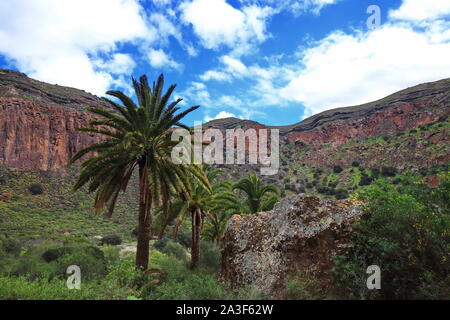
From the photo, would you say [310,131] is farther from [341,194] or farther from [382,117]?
[341,194]

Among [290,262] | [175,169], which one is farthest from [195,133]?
→ [290,262]

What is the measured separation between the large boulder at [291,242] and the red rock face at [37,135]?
5770 centimetres

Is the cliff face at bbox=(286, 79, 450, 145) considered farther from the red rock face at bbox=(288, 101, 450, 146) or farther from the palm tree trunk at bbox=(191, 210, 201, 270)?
the palm tree trunk at bbox=(191, 210, 201, 270)

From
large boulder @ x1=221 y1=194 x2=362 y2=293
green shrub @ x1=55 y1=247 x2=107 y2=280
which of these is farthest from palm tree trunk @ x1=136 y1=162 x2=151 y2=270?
green shrub @ x1=55 y1=247 x2=107 y2=280

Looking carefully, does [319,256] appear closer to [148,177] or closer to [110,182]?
[148,177]

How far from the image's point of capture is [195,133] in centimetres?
1555

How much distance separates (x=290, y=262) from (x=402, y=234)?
3.47m

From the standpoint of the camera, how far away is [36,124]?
71.0 metres

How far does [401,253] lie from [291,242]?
10.5ft

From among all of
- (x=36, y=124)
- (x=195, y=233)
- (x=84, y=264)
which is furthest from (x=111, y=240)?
(x=36, y=124)

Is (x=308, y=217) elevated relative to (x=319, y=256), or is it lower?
elevated

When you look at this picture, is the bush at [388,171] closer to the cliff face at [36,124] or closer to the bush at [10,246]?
the cliff face at [36,124]

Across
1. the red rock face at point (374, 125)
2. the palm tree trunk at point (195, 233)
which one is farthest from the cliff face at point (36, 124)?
the red rock face at point (374, 125)
